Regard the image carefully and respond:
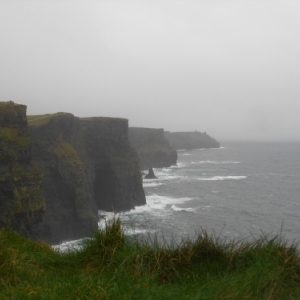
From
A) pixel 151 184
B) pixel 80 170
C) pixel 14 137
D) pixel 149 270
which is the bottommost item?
pixel 151 184

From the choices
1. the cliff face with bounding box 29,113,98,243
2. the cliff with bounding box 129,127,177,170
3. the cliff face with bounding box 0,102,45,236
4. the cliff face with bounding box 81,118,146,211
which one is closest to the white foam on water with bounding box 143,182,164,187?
the cliff face with bounding box 81,118,146,211

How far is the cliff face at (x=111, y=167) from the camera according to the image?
57.1 metres

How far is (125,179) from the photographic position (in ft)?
191

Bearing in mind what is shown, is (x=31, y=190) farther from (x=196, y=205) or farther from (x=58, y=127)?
(x=196, y=205)

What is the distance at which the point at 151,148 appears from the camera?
11931cm

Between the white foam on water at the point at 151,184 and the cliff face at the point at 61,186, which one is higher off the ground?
the cliff face at the point at 61,186

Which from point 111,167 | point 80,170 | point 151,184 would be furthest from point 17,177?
point 151,184

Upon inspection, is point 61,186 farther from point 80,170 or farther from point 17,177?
point 17,177

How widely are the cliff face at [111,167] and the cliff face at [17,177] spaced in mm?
23310

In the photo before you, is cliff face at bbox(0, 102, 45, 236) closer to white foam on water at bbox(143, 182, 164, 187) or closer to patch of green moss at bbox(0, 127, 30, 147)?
patch of green moss at bbox(0, 127, 30, 147)

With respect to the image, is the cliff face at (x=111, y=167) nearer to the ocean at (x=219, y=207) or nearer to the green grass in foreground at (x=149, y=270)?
the ocean at (x=219, y=207)

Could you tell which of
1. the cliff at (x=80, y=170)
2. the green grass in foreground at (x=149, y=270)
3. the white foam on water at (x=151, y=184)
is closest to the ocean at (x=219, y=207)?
the white foam on water at (x=151, y=184)

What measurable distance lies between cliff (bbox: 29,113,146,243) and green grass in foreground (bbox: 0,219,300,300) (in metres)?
28.1

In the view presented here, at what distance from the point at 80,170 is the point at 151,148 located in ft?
244
